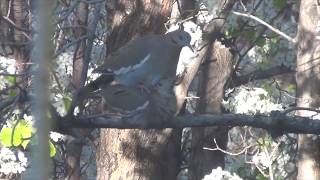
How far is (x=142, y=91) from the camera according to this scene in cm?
339

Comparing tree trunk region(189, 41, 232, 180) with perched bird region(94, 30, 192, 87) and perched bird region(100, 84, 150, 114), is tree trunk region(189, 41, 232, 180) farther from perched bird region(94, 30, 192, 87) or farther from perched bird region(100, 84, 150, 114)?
perched bird region(100, 84, 150, 114)

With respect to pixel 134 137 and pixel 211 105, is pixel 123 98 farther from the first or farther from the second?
pixel 211 105

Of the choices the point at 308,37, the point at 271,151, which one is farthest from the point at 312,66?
→ the point at 271,151

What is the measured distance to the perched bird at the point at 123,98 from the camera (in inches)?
119

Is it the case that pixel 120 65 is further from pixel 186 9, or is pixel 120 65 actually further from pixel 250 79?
pixel 250 79

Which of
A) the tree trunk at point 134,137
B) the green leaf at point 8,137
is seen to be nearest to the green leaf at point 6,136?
the green leaf at point 8,137

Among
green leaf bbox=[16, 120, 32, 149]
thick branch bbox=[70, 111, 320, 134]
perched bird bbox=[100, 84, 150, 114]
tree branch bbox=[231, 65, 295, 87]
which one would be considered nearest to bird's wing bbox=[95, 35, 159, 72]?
perched bird bbox=[100, 84, 150, 114]

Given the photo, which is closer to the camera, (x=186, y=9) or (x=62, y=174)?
(x=186, y=9)

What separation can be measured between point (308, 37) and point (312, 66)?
191mm

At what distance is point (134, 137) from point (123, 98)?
2.45 m

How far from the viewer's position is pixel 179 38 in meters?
4.51

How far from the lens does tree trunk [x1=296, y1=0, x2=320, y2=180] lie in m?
4.56

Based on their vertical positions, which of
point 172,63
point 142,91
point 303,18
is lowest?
point 142,91

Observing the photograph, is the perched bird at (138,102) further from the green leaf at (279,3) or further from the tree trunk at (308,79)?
the green leaf at (279,3)
